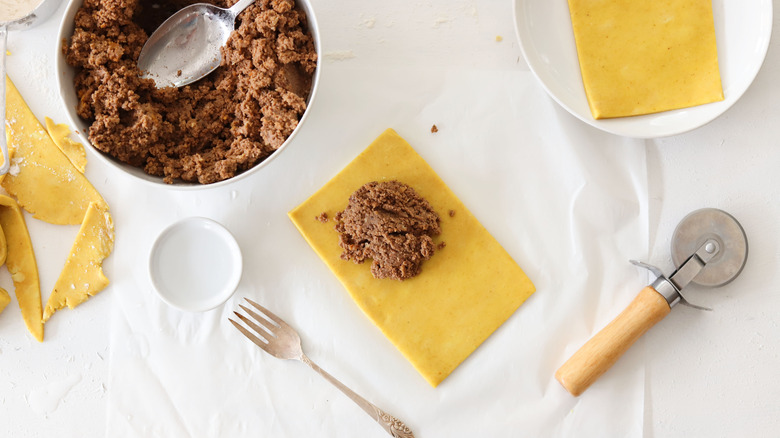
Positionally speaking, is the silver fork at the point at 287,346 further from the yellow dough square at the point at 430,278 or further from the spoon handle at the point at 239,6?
the spoon handle at the point at 239,6

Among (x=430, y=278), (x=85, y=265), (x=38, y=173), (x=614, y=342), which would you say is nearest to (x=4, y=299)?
(x=85, y=265)

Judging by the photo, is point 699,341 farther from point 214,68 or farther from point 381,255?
point 214,68

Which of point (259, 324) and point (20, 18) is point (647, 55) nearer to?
point (259, 324)

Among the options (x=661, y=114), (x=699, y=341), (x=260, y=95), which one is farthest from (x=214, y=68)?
(x=699, y=341)

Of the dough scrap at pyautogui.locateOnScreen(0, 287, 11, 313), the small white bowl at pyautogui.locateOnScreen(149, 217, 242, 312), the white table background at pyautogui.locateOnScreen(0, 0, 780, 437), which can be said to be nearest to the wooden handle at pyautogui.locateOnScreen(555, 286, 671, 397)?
the white table background at pyautogui.locateOnScreen(0, 0, 780, 437)

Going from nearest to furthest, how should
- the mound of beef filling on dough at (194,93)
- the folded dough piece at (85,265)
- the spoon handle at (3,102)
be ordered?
the mound of beef filling on dough at (194,93) < the spoon handle at (3,102) < the folded dough piece at (85,265)

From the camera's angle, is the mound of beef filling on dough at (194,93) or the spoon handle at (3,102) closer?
the mound of beef filling on dough at (194,93)

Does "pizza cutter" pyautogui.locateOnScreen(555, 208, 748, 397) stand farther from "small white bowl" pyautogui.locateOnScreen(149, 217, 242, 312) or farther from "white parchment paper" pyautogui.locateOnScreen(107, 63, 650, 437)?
"small white bowl" pyautogui.locateOnScreen(149, 217, 242, 312)

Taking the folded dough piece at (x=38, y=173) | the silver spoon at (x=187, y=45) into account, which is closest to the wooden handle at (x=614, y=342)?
the silver spoon at (x=187, y=45)
